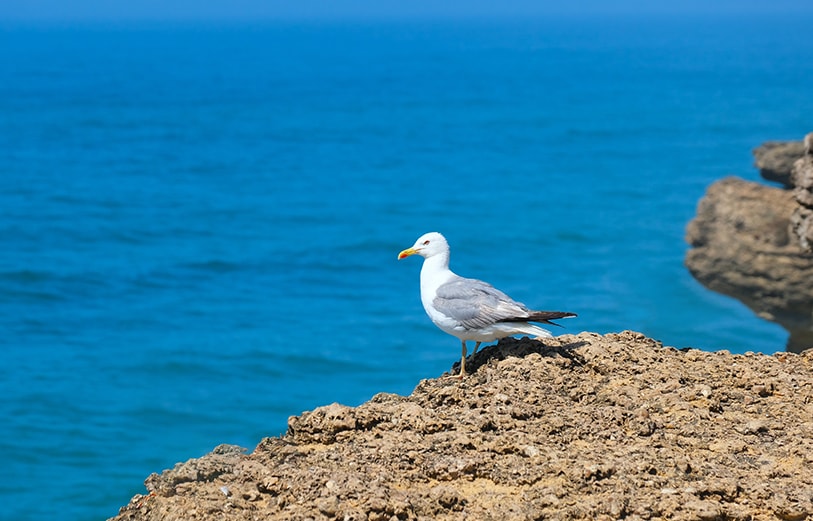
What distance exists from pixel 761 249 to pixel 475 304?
10569 mm

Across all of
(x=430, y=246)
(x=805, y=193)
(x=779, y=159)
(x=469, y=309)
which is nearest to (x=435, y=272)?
(x=430, y=246)

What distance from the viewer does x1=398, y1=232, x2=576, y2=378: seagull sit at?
633cm

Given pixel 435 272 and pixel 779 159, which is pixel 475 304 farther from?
pixel 779 159

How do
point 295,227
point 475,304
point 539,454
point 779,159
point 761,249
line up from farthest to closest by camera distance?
1. point 295,227
2. point 779,159
3. point 761,249
4. point 475,304
5. point 539,454

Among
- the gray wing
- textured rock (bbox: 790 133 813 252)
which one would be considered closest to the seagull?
the gray wing

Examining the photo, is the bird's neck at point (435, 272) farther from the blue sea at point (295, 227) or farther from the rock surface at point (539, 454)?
the blue sea at point (295, 227)

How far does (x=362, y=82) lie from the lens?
71.1 m

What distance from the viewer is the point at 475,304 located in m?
6.61

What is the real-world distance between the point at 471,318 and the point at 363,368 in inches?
679

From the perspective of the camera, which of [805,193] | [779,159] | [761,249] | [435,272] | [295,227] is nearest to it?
[435,272]

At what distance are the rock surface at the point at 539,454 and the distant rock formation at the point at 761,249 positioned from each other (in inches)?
391

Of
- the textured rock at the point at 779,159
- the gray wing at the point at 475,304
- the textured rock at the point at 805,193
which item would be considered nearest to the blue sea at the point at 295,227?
the textured rock at the point at 779,159

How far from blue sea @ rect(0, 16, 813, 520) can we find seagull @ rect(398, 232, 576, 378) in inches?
442

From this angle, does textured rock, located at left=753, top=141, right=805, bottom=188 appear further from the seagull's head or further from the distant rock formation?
the seagull's head
